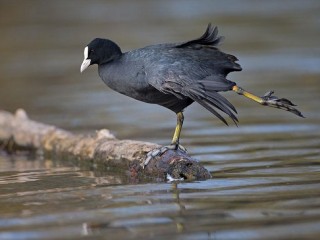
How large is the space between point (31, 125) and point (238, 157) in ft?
Result: 9.07

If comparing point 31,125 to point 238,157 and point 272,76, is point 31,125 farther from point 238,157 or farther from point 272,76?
point 272,76

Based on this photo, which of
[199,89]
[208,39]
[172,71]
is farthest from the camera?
[208,39]

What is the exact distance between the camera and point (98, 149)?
934 cm

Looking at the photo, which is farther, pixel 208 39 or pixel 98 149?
pixel 98 149

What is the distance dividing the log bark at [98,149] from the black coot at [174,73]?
20cm

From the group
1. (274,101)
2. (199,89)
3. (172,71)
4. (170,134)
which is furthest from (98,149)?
(274,101)

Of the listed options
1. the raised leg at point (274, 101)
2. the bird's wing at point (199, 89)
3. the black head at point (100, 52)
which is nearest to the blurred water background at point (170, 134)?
the raised leg at point (274, 101)

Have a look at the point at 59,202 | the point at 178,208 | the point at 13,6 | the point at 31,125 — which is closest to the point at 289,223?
the point at 178,208

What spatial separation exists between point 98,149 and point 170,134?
1.81 meters

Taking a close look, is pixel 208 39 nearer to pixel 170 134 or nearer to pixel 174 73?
pixel 174 73

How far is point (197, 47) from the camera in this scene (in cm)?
864

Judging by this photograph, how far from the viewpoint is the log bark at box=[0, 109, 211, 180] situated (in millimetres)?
8172

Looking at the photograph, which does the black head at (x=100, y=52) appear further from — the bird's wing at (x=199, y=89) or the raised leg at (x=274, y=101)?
the raised leg at (x=274, y=101)

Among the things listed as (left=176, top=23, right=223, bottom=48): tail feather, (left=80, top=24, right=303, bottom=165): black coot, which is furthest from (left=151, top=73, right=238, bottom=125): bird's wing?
(left=176, top=23, right=223, bottom=48): tail feather
